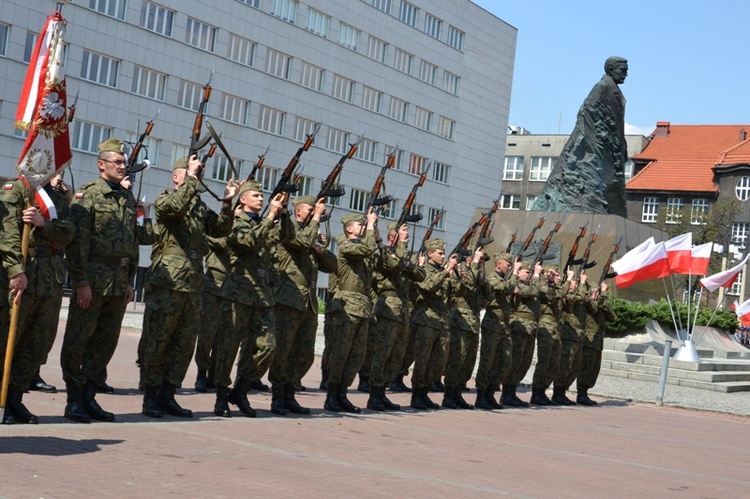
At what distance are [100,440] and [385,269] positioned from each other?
5.44 metres

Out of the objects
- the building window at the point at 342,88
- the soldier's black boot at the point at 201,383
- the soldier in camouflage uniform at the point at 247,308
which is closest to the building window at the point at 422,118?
the building window at the point at 342,88

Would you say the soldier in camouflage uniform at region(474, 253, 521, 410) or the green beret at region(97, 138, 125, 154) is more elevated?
the green beret at region(97, 138, 125, 154)

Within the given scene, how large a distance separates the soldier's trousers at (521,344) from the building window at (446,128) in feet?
147

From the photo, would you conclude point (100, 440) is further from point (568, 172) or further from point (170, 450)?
point (568, 172)

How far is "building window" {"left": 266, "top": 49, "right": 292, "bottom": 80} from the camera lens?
47.9 meters

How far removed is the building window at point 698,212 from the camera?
198 ft

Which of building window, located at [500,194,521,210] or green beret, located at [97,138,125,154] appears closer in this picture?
green beret, located at [97,138,125,154]

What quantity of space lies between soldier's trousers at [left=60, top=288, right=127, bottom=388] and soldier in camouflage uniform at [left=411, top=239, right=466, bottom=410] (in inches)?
190

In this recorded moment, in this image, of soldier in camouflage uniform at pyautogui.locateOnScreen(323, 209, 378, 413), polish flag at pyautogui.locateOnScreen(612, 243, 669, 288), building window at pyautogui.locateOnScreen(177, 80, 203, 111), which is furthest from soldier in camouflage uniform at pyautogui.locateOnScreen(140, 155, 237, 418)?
building window at pyautogui.locateOnScreen(177, 80, 203, 111)

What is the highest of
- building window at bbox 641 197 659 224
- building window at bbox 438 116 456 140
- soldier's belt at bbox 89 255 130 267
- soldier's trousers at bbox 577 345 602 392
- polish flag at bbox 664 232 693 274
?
building window at bbox 438 116 456 140

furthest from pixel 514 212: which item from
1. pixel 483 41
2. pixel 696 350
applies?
pixel 483 41

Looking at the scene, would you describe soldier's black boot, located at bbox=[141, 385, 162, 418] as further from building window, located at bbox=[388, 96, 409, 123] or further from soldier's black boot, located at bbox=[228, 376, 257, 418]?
building window, located at bbox=[388, 96, 409, 123]

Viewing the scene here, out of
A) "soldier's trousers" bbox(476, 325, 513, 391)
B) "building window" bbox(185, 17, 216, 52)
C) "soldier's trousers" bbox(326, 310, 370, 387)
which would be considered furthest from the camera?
"building window" bbox(185, 17, 216, 52)

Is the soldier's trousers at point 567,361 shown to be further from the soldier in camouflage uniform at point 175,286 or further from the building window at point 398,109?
the building window at point 398,109
